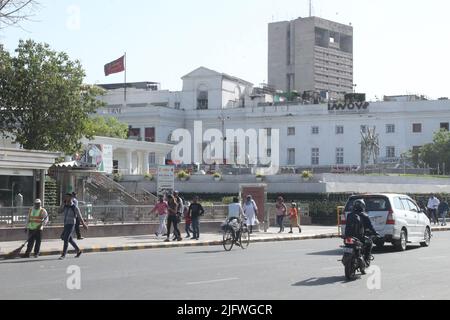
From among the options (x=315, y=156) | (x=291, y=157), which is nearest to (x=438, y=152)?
(x=315, y=156)

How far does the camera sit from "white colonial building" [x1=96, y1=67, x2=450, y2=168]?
330 feet

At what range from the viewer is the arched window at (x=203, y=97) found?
112 m

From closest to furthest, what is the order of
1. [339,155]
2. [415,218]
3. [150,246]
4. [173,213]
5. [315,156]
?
[415,218]
[150,246]
[173,213]
[339,155]
[315,156]

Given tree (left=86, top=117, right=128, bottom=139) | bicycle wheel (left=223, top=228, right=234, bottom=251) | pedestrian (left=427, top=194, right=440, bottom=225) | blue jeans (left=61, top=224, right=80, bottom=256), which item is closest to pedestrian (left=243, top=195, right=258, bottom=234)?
bicycle wheel (left=223, top=228, right=234, bottom=251)

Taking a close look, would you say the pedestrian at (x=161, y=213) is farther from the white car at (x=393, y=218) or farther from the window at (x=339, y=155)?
the window at (x=339, y=155)

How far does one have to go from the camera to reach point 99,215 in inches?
1195

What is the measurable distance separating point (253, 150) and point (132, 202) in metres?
63.3

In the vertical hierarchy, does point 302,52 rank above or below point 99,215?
above

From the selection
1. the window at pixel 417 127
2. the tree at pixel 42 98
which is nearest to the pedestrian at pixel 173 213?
the tree at pixel 42 98

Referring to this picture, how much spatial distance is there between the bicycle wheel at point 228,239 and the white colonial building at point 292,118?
3038 inches

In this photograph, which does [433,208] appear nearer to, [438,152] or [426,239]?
[426,239]

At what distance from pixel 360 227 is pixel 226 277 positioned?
3125 mm
